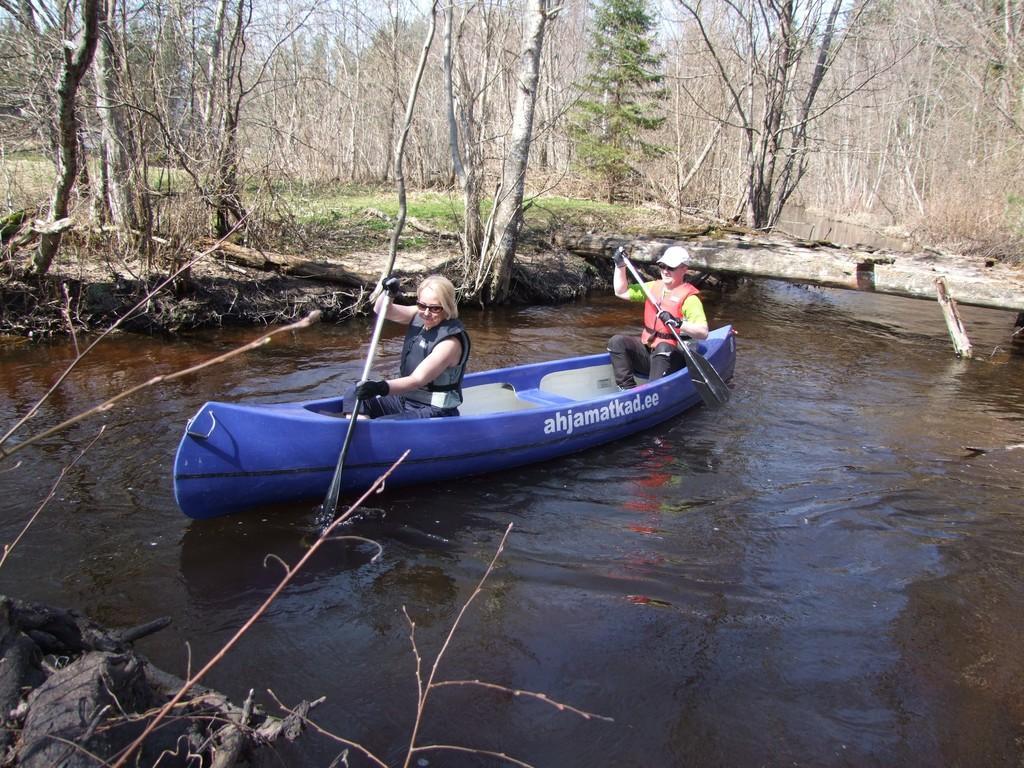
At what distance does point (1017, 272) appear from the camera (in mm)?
9414

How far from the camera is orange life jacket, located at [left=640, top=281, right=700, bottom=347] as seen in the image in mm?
6730

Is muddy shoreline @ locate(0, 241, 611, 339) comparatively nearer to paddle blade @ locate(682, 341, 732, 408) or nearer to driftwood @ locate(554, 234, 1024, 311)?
driftwood @ locate(554, 234, 1024, 311)

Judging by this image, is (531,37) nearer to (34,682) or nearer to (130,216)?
(130,216)

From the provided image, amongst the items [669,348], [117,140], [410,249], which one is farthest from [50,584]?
[410,249]

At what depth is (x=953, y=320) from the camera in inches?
366

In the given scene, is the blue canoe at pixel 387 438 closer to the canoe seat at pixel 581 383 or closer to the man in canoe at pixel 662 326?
the canoe seat at pixel 581 383

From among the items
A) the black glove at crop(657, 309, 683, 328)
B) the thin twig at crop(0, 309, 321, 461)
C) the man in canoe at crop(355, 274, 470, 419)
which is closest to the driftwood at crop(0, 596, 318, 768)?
the thin twig at crop(0, 309, 321, 461)

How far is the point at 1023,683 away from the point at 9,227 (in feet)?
28.0

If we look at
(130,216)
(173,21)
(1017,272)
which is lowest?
(1017,272)

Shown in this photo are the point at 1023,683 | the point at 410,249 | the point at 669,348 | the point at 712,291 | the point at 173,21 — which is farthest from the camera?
the point at 712,291

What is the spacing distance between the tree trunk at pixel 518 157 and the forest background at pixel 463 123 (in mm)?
33

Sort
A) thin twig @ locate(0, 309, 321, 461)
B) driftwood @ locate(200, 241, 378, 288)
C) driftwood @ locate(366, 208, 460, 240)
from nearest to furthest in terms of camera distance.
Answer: thin twig @ locate(0, 309, 321, 461) < driftwood @ locate(200, 241, 378, 288) < driftwood @ locate(366, 208, 460, 240)

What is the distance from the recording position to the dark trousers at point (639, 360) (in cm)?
685

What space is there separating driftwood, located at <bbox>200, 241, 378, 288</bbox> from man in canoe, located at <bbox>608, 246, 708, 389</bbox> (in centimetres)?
389
